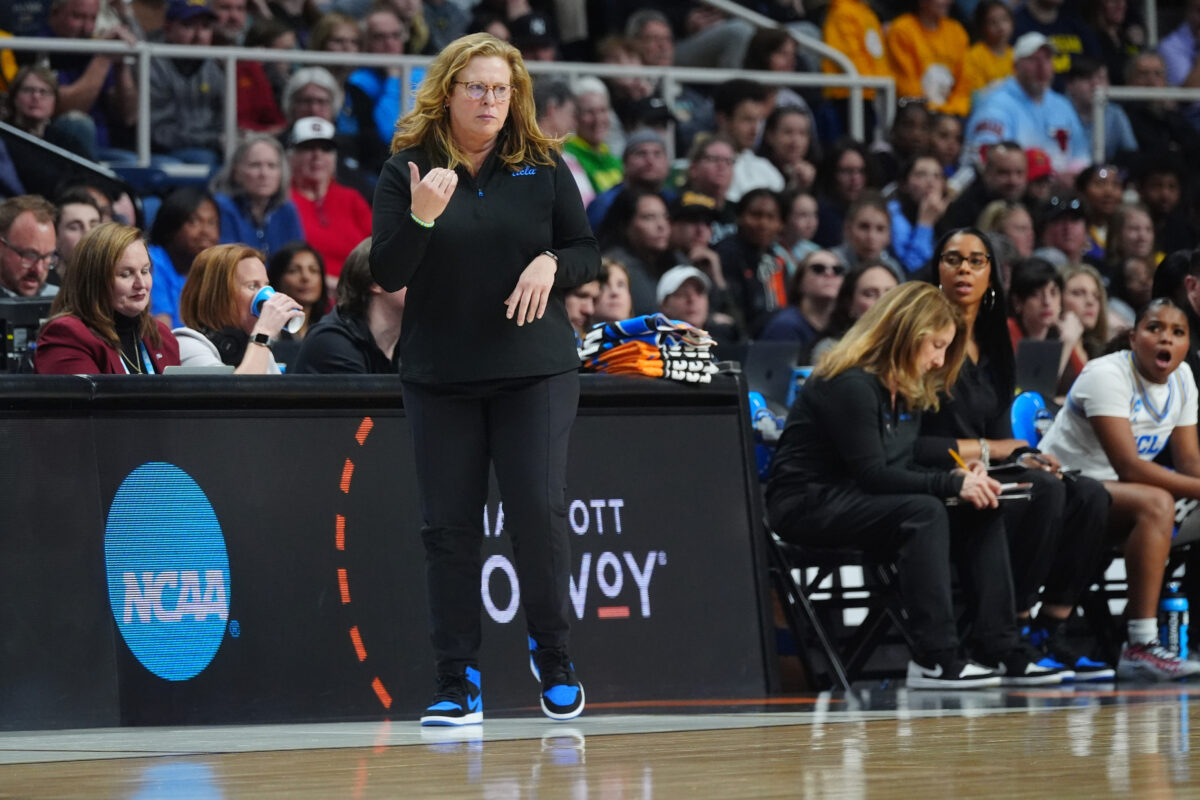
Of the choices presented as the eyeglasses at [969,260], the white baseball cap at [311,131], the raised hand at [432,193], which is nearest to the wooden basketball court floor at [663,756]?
the raised hand at [432,193]

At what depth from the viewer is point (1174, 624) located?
7.97 m

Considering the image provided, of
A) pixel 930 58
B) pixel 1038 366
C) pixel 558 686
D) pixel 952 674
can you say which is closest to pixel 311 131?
pixel 1038 366

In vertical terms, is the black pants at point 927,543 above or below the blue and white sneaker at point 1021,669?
above

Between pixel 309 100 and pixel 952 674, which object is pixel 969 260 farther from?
pixel 309 100

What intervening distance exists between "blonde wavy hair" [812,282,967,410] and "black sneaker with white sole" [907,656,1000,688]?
1.03 metres

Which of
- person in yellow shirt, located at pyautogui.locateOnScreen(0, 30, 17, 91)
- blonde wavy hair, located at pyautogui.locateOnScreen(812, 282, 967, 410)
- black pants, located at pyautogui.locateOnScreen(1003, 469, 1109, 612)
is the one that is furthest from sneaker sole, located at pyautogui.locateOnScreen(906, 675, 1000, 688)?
person in yellow shirt, located at pyautogui.locateOnScreen(0, 30, 17, 91)

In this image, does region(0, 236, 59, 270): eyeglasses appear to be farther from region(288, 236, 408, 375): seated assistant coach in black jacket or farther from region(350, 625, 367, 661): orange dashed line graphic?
region(350, 625, 367, 661): orange dashed line graphic

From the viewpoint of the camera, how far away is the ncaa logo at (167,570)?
5.94 metres

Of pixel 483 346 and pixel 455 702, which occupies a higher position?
pixel 483 346

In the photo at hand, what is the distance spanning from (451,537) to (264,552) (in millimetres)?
891

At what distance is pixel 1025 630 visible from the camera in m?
7.90

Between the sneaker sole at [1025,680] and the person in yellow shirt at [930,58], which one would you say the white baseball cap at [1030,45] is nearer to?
the person in yellow shirt at [930,58]

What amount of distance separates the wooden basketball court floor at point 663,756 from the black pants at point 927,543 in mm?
929

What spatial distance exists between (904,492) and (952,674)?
706 millimetres
